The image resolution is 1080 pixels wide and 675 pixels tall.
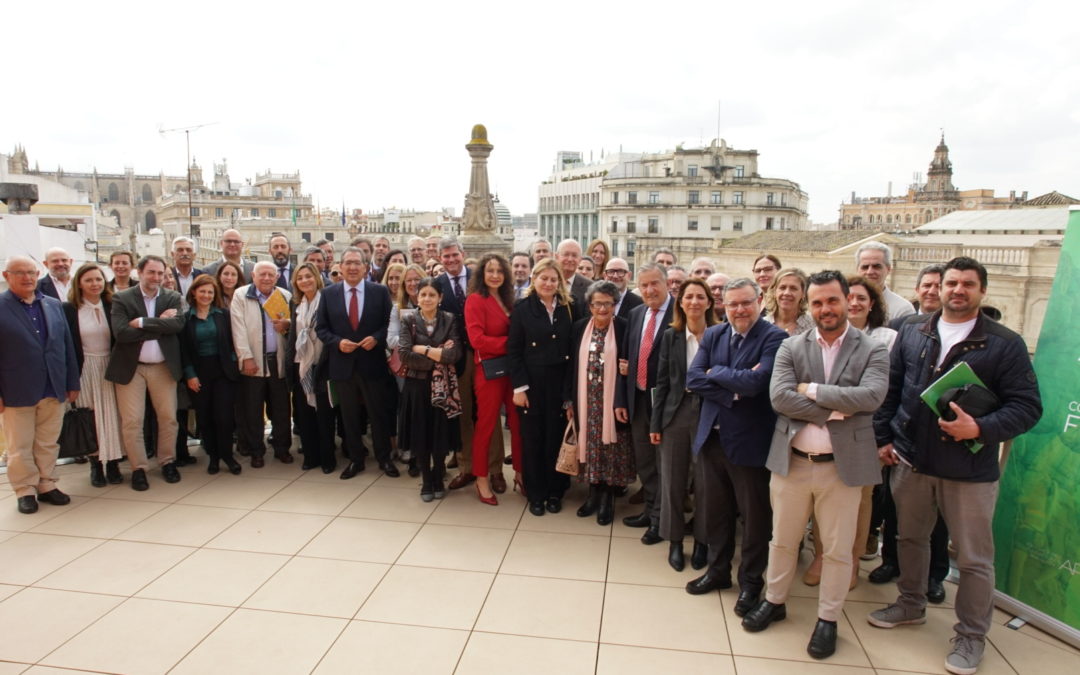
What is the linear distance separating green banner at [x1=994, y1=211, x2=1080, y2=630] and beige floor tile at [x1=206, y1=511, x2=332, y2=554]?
4.20 m

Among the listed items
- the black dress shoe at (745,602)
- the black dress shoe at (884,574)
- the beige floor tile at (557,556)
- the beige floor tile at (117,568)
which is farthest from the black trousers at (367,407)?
the black dress shoe at (884,574)

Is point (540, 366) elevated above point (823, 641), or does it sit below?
above

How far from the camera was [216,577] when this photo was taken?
12.2ft

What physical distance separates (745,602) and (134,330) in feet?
15.4

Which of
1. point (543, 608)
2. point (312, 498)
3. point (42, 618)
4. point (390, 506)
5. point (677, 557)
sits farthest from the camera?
point (312, 498)

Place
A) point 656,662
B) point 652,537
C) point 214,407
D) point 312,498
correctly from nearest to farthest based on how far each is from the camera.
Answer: point 656,662
point 652,537
point 312,498
point 214,407

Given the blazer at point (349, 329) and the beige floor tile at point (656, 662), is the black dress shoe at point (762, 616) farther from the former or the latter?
the blazer at point (349, 329)

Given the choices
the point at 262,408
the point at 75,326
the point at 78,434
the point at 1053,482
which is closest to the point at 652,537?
the point at 1053,482

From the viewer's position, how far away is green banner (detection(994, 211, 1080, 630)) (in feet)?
10.3

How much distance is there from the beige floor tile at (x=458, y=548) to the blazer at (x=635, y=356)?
122cm

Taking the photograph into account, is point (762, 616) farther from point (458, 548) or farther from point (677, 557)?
point (458, 548)

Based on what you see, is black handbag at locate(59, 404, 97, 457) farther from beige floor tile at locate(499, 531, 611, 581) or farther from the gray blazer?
the gray blazer

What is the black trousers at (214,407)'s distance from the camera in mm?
5336

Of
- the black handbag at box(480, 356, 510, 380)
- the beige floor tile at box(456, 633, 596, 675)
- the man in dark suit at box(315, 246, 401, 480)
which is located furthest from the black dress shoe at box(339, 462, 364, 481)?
the beige floor tile at box(456, 633, 596, 675)
